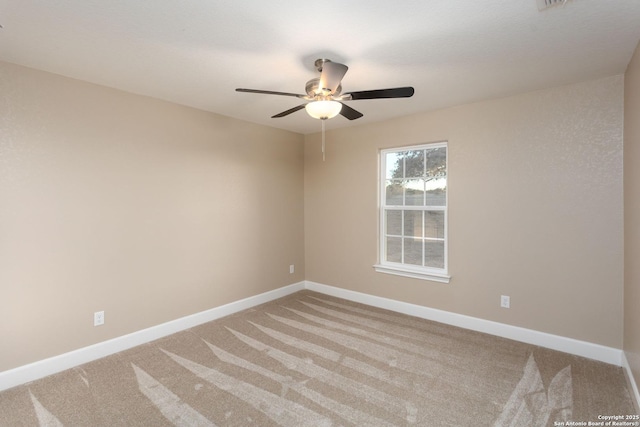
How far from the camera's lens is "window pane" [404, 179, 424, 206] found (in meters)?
3.82

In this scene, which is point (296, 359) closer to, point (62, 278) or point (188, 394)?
point (188, 394)

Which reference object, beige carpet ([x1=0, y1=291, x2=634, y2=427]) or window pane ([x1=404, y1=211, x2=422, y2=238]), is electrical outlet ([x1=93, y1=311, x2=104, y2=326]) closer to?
beige carpet ([x1=0, y1=291, x2=634, y2=427])

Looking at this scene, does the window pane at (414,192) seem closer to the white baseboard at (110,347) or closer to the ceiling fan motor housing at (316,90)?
the ceiling fan motor housing at (316,90)

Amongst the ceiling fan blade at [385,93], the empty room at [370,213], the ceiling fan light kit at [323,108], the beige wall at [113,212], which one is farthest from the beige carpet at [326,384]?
the ceiling fan blade at [385,93]

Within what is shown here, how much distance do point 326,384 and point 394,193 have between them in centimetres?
246

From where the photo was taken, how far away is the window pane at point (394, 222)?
4.02 m

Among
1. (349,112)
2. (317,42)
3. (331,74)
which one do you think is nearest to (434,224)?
(349,112)

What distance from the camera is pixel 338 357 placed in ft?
9.17

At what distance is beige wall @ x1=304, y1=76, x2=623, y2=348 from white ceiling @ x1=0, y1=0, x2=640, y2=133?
33 cm

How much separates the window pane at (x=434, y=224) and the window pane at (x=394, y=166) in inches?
24.4

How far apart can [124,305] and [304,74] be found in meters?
2.71

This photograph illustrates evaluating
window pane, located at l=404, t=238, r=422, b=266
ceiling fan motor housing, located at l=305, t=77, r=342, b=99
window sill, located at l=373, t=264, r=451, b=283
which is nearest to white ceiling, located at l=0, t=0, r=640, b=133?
ceiling fan motor housing, located at l=305, t=77, r=342, b=99

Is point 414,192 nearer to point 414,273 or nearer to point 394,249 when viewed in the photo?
point 394,249

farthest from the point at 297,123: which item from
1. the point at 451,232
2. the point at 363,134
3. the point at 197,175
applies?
the point at 451,232
